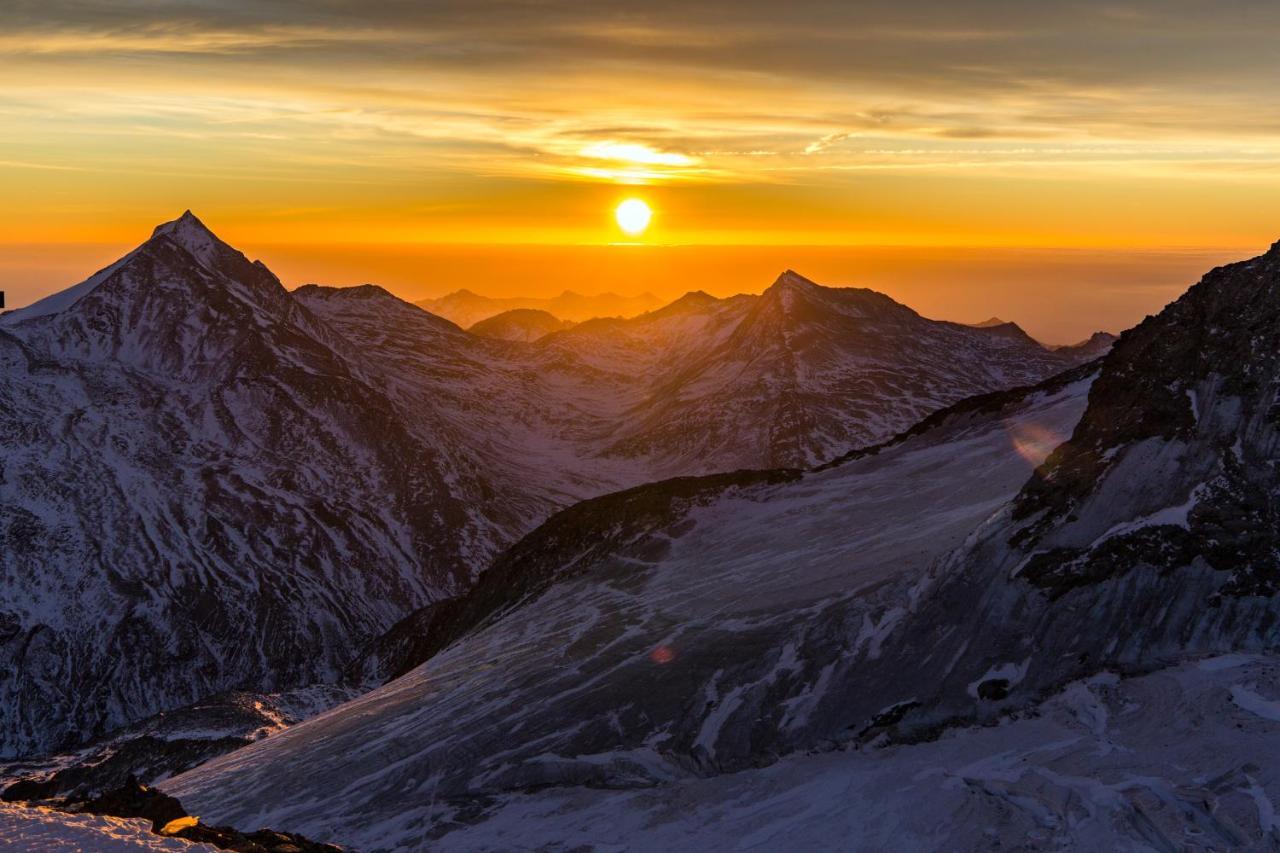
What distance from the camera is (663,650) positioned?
251ft

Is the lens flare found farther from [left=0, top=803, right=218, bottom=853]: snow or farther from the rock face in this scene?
[left=0, top=803, right=218, bottom=853]: snow

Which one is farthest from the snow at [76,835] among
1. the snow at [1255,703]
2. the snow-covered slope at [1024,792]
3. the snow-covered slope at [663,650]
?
the snow at [1255,703]

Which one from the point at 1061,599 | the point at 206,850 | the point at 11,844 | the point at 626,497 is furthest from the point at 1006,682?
the point at 626,497

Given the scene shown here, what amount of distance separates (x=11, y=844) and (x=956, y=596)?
152 ft

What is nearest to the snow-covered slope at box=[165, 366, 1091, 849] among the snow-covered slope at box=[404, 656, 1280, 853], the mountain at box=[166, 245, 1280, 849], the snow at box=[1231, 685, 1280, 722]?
the mountain at box=[166, 245, 1280, 849]

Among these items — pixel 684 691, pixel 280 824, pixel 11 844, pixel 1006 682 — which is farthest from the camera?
pixel 684 691

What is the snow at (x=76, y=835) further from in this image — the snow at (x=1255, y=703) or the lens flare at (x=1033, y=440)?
the lens flare at (x=1033, y=440)

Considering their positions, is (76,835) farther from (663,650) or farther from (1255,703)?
(663,650)

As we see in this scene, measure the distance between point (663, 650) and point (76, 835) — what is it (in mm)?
44810

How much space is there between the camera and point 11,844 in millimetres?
34719

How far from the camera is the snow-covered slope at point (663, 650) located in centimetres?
6294

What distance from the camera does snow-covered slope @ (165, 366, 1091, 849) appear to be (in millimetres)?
62938

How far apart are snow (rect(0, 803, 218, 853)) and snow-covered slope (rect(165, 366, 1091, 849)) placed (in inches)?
894

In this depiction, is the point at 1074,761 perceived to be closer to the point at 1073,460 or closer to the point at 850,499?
the point at 1073,460
